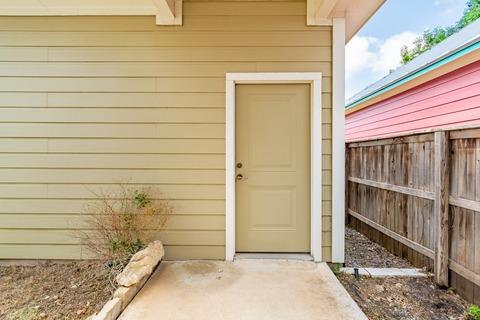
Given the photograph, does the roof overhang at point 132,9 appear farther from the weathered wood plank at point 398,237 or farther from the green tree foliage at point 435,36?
the green tree foliage at point 435,36

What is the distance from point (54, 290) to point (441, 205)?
3.74 m

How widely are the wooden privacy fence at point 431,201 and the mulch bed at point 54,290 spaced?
10.2 feet

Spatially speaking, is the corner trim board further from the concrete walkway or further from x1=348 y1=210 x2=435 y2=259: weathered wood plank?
x1=348 y1=210 x2=435 y2=259: weathered wood plank

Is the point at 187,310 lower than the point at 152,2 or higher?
lower

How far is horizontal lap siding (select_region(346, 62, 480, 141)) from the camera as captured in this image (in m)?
3.65

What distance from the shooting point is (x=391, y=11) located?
1953cm

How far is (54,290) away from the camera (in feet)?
8.97

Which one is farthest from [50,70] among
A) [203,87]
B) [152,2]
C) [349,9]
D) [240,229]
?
[349,9]

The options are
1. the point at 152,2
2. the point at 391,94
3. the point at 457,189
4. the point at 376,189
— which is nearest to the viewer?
the point at 457,189

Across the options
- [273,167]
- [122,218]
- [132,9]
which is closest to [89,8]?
[132,9]

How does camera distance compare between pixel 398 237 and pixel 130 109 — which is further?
pixel 398 237

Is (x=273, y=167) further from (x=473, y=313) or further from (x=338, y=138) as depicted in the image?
(x=473, y=313)

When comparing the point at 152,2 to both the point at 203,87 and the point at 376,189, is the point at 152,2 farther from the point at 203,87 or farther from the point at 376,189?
the point at 376,189

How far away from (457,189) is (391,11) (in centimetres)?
2155
